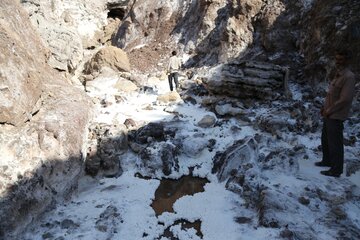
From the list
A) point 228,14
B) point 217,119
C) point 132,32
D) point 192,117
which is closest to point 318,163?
point 217,119

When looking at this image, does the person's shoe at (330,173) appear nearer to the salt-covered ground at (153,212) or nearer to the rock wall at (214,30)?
the salt-covered ground at (153,212)

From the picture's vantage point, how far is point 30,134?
4906 mm

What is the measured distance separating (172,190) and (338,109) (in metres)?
2.51

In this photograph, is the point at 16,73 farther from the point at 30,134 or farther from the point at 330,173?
the point at 330,173

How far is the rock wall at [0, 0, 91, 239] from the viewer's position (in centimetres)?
430

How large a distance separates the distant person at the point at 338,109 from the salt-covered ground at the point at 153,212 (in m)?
0.28

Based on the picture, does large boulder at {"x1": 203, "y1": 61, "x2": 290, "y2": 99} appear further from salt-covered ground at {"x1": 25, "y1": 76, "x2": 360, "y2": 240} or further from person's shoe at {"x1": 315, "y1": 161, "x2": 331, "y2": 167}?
person's shoe at {"x1": 315, "y1": 161, "x2": 331, "y2": 167}

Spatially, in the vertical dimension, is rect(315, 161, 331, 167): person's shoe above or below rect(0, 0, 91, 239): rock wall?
below

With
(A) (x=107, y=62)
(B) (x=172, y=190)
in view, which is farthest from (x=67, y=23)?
(B) (x=172, y=190)

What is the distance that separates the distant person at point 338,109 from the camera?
470 centimetres

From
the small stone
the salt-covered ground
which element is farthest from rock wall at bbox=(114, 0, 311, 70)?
the small stone

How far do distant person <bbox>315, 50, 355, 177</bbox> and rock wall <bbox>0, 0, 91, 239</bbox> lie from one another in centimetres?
351

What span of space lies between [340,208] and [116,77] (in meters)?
7.44

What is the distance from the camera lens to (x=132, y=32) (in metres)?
14.2
